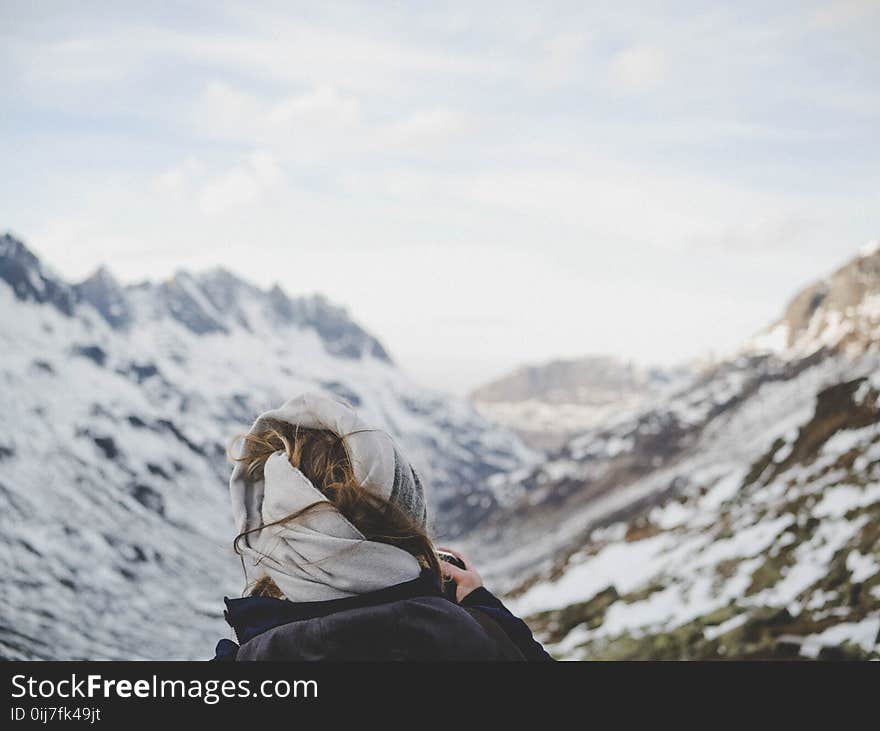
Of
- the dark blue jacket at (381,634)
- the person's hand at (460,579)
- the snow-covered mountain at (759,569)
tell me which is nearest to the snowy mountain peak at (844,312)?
the snow-covered mountain at (759,569)

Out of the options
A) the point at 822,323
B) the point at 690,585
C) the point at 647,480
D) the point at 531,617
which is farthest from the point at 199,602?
the point at 822,323

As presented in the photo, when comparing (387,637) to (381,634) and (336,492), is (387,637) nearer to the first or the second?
(381,634)

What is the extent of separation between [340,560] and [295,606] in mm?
338

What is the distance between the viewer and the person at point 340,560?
3.37 m

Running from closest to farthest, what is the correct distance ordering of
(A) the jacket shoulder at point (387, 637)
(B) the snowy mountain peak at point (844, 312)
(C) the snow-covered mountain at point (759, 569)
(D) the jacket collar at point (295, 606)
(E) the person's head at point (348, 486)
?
(A) the jacket shoulder at point (387, 637) → (D) the jacket collar at point (295, 606) → (E) the person's head at point (348, 486) → (C) the snow-covered mountain at point (759, 569) → (B) the snowy mountain peak at point (844, 312)

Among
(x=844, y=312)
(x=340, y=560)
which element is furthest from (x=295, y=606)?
(x=844, y=312)

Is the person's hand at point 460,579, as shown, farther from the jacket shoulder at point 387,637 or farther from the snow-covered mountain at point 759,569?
the snow-covered mountain at point 759,569

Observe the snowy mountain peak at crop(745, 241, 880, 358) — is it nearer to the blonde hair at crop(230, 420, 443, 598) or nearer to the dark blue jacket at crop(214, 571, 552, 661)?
the blonde hair at crop(230, 420, 443, 598)

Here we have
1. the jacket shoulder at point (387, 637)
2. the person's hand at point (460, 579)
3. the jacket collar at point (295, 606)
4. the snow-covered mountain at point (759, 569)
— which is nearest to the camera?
the jacket shoulder at point (387, 637)

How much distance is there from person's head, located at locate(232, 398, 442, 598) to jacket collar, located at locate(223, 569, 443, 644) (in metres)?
0.21

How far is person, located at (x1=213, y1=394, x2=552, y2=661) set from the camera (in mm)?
3371

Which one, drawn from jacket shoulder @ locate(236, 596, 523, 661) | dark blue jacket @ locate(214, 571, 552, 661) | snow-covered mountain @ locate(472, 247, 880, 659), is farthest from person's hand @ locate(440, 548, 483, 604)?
snow-covered mountain @ locate(472, 247, 880, 659)

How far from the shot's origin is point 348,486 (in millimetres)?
3732

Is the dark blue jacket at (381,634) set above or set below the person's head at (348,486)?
below
